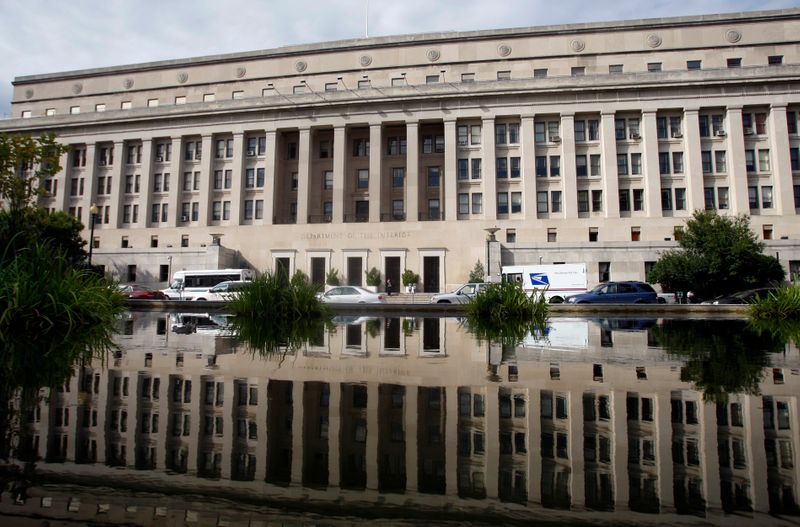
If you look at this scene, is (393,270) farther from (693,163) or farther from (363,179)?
(693,163)

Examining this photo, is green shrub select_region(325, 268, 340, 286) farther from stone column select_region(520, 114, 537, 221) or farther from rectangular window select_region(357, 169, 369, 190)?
stone column select_region(520, 114, 537, 221)

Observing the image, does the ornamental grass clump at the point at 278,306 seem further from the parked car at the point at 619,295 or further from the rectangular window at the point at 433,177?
the rectangular window at the point at 433,177

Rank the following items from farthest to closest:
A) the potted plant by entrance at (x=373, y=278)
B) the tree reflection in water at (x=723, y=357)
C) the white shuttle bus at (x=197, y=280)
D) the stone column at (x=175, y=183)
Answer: the stone column at (x=175, y=183) < the potted plant by entrance at (x=373, y=278) < the white shuttle bus at (x=197, y=280) < the tree reflection in water at (x=723, y=357)

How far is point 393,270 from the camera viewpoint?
1764 inches

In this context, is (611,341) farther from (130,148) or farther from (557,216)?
(130,148)

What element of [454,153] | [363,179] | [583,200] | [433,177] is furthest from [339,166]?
[583,200]

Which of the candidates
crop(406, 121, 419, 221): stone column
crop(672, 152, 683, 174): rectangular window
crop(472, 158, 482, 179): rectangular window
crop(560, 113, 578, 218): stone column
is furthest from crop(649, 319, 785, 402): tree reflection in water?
crop(672, 152, 683, 174): rectangular window

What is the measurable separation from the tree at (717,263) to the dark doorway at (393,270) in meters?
20.5

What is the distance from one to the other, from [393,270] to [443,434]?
4177 centimetres

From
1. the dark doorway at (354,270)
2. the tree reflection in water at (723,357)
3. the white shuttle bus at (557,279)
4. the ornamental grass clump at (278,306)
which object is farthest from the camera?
the dark doorway at (354,270)

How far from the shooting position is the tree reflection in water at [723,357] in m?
4.45

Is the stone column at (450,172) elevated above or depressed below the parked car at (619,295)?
above

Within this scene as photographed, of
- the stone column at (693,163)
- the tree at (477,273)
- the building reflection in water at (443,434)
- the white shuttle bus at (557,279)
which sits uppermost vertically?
the stone column at (693,163)

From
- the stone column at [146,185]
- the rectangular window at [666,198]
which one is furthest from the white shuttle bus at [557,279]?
the stone column at [146,185]
